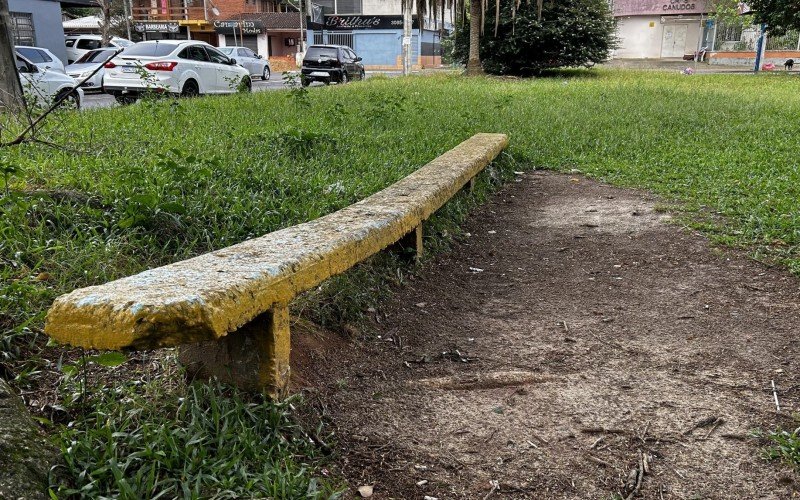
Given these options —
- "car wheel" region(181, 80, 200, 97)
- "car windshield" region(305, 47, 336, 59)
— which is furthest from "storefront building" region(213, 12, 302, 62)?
"car wheel" region(181, 80, 200, 97)

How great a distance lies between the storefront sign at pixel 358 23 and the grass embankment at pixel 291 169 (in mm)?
33124

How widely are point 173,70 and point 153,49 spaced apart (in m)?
1.20

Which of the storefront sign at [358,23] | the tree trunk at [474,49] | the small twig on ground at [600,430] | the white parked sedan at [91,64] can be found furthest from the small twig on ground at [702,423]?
the storefront sign at [358,23]

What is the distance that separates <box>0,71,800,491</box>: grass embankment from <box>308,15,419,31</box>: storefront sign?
A: 33124 millimetres

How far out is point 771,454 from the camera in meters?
2.53

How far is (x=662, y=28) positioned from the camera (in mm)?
44812

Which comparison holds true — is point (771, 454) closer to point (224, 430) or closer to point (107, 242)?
point (224, 430)

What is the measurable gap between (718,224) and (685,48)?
43569 millimetres

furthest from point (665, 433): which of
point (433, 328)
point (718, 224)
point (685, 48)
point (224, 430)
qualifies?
point (685, 48)

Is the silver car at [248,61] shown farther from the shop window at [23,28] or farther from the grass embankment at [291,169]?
the grass embankment at [291,169]

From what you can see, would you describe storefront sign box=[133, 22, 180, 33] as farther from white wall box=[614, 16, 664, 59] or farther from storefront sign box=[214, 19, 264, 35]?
white wall box=[614, 16, 664, 59]

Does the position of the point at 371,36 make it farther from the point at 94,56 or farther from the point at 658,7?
the point at 94,56

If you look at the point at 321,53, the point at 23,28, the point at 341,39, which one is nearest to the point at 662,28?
the point at 341,39

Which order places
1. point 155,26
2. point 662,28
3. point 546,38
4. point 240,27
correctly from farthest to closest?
point 240,27 < point 662,28 < point 155,26 < point 546,38
